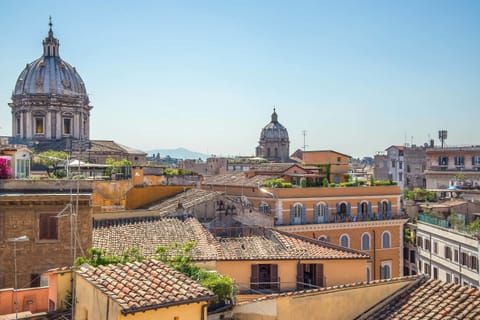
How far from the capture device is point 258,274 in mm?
16688

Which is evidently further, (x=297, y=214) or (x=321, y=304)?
(x=297, y=214)

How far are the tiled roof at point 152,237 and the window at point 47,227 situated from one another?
2.11m

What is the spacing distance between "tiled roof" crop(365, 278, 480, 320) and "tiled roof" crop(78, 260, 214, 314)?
388 centimetres

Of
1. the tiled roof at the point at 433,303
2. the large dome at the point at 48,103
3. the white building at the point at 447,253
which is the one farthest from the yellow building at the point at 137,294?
the large dome at the point at 48,103

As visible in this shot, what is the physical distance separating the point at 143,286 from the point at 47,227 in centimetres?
730

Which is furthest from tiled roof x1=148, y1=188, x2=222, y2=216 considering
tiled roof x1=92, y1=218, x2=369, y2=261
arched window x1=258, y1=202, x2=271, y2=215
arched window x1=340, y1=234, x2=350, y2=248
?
arched window x1=340, y1=234, x2=350, y2=248

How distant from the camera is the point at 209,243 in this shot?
18125 mm

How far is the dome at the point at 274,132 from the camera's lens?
8907 cm

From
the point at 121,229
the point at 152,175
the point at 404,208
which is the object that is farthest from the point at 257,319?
the point at 404,208

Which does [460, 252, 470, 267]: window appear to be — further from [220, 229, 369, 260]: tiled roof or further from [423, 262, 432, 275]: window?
[220, 229, 369, 260]: tiled roof

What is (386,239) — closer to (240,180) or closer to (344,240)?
(344,240)

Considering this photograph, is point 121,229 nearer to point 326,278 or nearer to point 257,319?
point 326,278

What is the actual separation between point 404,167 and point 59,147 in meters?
40.0

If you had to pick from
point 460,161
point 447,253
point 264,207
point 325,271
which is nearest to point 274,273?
point 325,271
